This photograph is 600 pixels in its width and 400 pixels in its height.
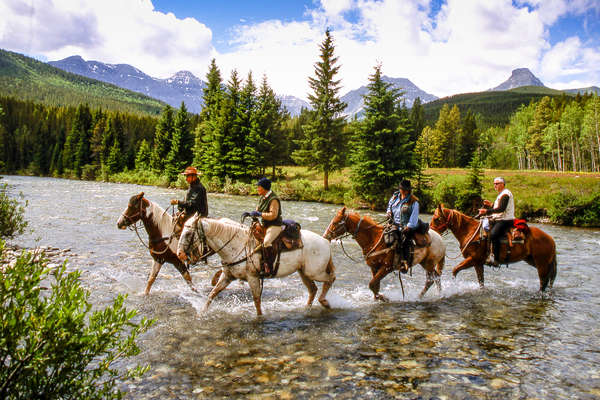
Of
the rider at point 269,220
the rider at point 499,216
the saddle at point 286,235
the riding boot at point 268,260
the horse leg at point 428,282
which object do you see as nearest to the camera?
the rider at point 269,220

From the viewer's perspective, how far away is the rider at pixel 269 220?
23.9 ft

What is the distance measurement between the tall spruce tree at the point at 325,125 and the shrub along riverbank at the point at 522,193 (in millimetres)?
2975

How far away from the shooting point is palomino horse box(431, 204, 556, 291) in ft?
31.9

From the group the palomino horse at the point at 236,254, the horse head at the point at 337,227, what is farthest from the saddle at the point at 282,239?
the horse head at the point at 337,227

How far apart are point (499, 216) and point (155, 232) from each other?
9527mm

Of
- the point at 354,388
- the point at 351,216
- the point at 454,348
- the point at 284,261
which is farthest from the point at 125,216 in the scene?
the point at 454,348

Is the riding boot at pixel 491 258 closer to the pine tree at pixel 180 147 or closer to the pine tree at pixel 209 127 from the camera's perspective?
the pine tree at pixel 209 127

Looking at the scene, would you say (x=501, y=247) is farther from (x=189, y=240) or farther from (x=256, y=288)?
(x=189, y=240)

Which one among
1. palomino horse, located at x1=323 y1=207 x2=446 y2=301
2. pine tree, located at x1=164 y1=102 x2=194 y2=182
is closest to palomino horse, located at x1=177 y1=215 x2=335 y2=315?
palomino horse, located at x1=323 y1=207 x2=446 y2=301

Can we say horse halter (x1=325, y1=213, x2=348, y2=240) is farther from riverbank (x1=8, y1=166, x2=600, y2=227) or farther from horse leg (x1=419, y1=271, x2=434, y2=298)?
riverbank (x1=8, y1=166, x2=600, y2=227)

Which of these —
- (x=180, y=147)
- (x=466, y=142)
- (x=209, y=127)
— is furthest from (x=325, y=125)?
(x=466, y=142)

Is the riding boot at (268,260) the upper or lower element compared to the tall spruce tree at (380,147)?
lower

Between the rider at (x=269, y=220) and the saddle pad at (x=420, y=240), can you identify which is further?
the saddle pad at (x=420, y=240)

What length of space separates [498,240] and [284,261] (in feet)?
20.9
